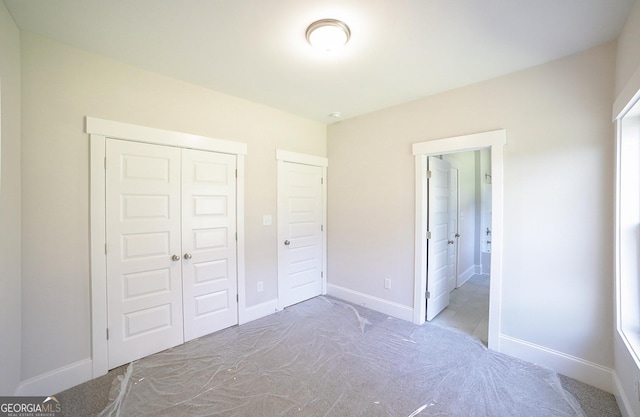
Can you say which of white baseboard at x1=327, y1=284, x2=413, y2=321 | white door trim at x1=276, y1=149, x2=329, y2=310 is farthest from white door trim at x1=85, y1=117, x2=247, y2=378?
white baseboard at x1=327, y1=284, x2=413, y2=321

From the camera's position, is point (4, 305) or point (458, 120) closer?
point (4, 305)

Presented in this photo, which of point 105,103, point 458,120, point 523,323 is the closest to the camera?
point 105,103

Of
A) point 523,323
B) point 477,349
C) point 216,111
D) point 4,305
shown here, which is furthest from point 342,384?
point 216,111

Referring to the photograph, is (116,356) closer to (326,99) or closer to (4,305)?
(4,305)

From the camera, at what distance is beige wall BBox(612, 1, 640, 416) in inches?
59.1

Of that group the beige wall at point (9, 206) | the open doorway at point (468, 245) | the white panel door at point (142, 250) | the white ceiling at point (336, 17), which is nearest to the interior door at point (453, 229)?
the open doorway at point (468, 245)

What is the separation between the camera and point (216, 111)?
9.09ft

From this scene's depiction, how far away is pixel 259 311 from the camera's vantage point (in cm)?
314

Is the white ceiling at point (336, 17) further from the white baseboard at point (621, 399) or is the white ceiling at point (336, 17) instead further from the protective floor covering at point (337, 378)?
the protective floor covering at point (337, 378)

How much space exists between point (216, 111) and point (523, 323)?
12.3 feet

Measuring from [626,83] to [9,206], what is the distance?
163 inches

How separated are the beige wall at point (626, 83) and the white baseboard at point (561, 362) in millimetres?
142

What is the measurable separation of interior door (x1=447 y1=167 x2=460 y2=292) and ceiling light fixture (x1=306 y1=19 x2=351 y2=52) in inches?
100

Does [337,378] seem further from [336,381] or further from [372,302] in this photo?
[372,302]
